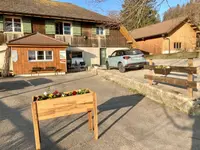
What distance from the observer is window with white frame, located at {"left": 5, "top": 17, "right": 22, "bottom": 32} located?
1504 centimetres

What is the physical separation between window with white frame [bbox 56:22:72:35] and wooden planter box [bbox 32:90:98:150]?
15.2 m

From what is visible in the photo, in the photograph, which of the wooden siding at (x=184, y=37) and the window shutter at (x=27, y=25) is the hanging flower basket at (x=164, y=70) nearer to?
the window shutter at (x=27, y=25)

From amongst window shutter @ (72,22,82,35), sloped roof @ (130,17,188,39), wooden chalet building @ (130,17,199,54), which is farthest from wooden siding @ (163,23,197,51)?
window shutter @ (72,22,82,35)

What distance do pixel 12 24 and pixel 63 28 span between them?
4.68 m

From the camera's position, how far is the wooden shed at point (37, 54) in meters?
13.4

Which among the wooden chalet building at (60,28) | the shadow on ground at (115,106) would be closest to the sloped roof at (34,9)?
the wooden chalet building at (60,28)

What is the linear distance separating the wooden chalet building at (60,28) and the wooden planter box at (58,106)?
11498 millimetres

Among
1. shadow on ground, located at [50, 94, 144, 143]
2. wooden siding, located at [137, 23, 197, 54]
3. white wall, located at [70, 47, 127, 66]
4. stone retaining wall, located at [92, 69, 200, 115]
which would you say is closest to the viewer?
shadow on ground, located at [50, 94, 144, 143]

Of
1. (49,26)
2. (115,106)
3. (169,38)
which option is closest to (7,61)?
(49,26)

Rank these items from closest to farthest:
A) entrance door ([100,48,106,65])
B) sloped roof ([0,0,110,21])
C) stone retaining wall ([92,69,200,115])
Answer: stone retaining wall ([92,69,200,115]) → sloped roof ([0,0,110,21]) → entrance door ([100,48,106,65])

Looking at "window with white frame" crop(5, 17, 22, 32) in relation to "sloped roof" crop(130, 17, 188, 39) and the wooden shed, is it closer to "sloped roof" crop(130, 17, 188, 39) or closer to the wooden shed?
the wooden shed

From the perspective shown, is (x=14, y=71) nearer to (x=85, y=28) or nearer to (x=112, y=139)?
(x=85, y=28)

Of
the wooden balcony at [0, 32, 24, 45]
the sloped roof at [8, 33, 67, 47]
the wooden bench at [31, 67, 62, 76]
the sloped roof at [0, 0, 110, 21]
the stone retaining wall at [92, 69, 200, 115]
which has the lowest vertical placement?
the stone retaining wall at [92, 69, 200, 115]

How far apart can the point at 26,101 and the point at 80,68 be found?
1095 cm
